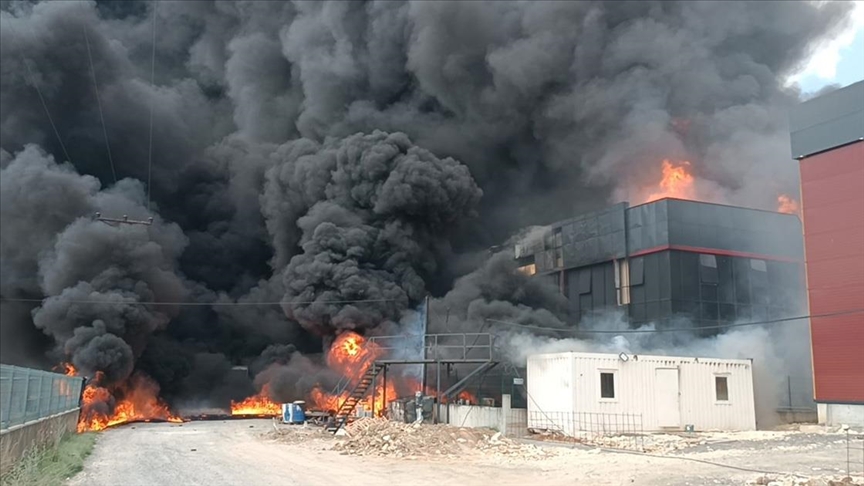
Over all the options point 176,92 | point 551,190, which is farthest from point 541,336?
point 176,92

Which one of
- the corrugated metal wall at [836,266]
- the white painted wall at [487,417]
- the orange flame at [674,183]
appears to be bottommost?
the white painted wall at [487,417]

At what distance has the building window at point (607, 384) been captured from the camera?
23.1 m

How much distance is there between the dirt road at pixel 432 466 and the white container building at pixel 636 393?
3.09 meters

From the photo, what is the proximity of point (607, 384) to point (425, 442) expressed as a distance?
6.67 m

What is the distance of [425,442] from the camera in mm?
19641

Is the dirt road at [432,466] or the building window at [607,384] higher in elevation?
the building window at [607,384]

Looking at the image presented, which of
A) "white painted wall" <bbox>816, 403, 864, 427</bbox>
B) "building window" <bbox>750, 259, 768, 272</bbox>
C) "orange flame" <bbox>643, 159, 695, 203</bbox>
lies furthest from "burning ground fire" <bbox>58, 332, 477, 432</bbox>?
"building window" <bbox>750, 259, 768, 272</bbox>

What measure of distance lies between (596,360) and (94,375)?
77.9 ft

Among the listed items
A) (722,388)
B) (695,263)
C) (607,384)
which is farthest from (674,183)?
(607,384)

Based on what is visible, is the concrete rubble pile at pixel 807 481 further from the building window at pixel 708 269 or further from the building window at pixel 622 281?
the building window at pixel 622 281

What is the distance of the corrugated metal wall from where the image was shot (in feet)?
83.7

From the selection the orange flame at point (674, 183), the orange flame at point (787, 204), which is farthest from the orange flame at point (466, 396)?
the orange flame at point (787, 204)

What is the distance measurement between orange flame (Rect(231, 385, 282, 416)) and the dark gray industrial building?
59.5ft

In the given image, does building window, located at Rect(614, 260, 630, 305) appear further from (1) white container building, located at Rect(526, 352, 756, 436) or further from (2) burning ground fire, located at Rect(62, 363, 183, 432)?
(2) burning ground fire, located at Rect(62, 363, 183, 432)
